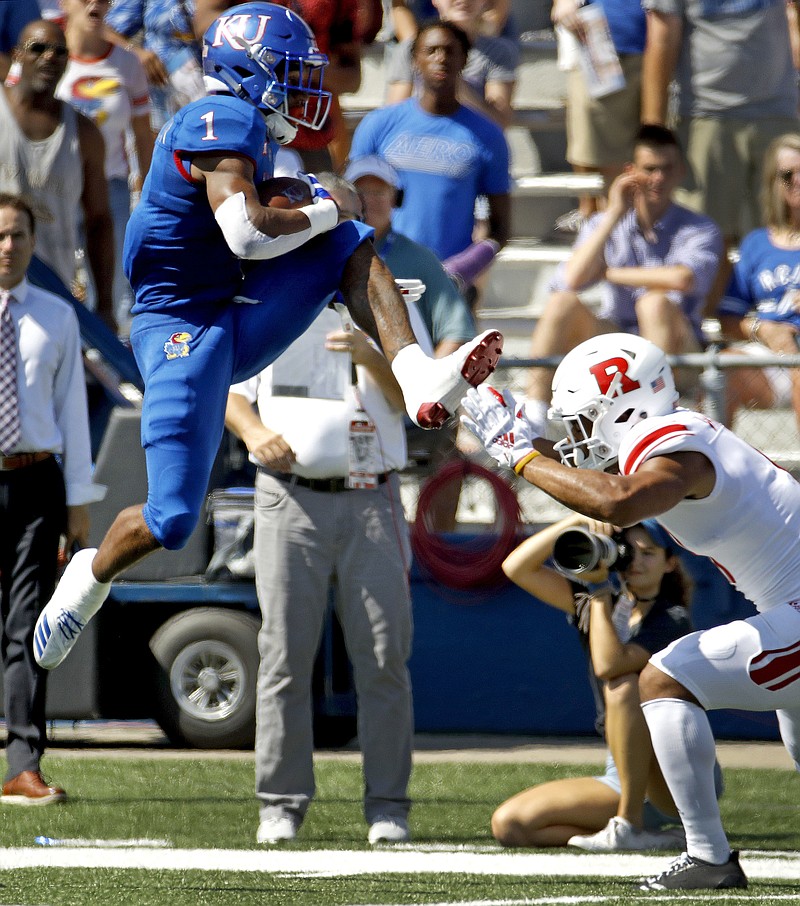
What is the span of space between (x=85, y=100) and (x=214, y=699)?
132 inches

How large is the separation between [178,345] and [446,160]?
12.2 feet

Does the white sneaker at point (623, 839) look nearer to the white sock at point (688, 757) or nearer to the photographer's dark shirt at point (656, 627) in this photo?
the photographer's dark shirt at point (656, 627)

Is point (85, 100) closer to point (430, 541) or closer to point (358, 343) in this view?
point (430, 541)

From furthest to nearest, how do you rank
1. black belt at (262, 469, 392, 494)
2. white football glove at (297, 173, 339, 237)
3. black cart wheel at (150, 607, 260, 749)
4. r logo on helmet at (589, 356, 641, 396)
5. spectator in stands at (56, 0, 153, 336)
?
spectator in stands at (56, 0, 153, 336) < black cart wheel at (150, 607, 260, 749) < black belt at (262, 469, 392, 494) < r logo on helmet at (589, 356, 641, 396) < white football glove at (297, 173, 339, 237)

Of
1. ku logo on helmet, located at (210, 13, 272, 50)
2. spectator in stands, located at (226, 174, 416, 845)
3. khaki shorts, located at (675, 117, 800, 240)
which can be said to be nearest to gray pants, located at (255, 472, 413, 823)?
spectator in stands, located at (226, 174, 416, 845)

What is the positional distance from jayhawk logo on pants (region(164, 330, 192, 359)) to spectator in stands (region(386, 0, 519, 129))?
15.0ft

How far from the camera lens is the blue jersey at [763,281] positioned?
8086 millimetres

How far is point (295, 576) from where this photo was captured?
6.15 m

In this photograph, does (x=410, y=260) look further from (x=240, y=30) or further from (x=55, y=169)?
(x=240, y=30)

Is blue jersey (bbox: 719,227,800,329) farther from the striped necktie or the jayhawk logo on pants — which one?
the jayhawk logo on pants

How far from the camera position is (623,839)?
591 centimetres

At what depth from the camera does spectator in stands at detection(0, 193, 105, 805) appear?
639 cm

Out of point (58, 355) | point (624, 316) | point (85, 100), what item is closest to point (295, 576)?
point (58, 355)

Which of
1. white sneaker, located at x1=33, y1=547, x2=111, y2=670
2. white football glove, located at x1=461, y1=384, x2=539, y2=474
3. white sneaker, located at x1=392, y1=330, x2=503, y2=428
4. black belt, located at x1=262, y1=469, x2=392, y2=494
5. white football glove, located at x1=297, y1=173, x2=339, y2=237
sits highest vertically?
white football glove, located at x1=297, y1=173, x2=339, y2=237
